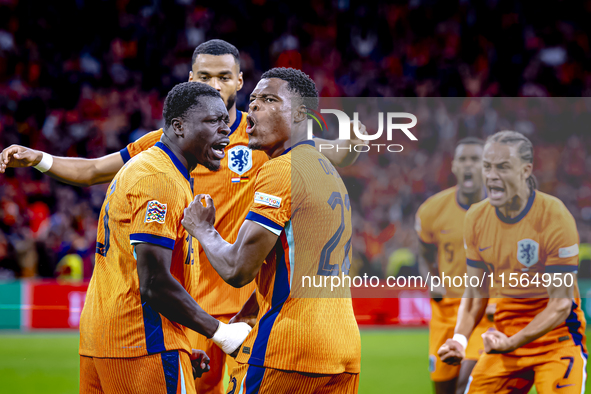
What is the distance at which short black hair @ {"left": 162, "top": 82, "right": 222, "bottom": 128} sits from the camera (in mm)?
3355

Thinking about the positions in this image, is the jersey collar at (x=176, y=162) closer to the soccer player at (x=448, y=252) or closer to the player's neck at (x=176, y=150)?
the player's neck at (x=176, y=150)

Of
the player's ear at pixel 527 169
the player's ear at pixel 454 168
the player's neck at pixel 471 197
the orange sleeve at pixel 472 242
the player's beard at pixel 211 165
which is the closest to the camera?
the player's beard at pixel 211 165

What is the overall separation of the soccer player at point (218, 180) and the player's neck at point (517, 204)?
4.65 feet

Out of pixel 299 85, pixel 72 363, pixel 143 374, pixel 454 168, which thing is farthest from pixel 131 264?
pixel 72 363

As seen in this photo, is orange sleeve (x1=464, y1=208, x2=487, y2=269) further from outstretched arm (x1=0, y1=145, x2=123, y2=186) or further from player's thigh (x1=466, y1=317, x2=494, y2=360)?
outstretched arm (x1=0, y1=145, x2=123, y2=186)

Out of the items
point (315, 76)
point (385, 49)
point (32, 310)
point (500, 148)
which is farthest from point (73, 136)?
point (500, 148)

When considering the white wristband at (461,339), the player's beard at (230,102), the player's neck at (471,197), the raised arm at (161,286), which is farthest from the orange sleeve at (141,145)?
the player's neck at (471,197)

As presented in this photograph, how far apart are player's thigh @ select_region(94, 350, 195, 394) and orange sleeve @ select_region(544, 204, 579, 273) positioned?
2.99m

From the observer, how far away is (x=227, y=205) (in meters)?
4.39

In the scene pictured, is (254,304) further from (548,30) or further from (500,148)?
(548,30)

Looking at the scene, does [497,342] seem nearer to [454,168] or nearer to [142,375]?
[454,168]

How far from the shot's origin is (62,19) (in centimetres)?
1572

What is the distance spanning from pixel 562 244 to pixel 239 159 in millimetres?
2490

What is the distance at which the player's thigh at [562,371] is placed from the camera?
14.5 ft
